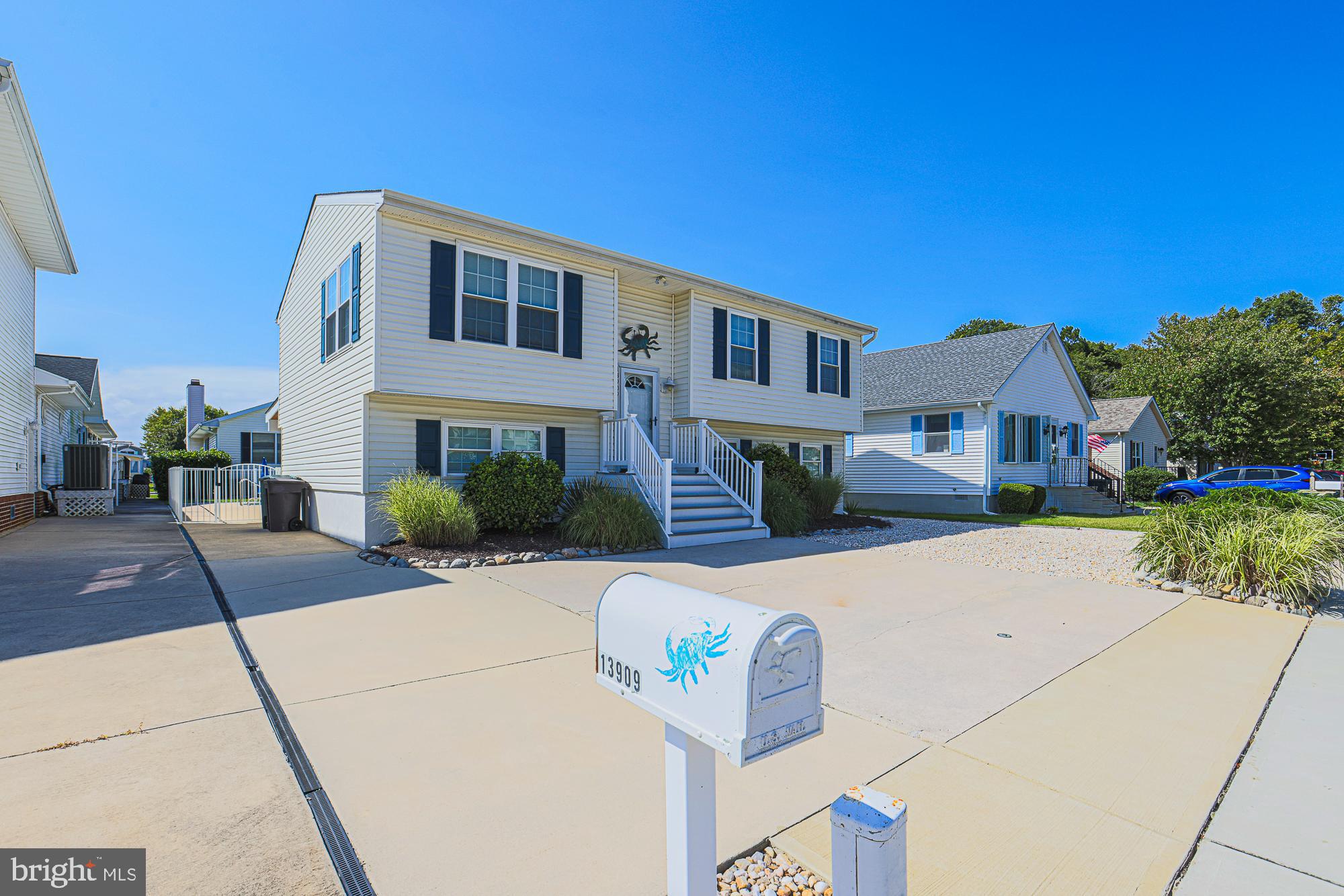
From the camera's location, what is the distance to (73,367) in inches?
831

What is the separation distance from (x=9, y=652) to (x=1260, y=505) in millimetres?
12093

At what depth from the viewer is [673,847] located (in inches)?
57.1

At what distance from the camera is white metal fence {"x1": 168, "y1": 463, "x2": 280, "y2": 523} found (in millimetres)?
14352

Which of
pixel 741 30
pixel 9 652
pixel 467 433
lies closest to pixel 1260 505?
pixel 741 30

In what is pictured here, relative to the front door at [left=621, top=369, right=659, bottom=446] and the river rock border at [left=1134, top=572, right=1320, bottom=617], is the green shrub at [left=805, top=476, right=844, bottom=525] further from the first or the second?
the river rock border at [left=1134, top=572, right=1320, bottom=617]

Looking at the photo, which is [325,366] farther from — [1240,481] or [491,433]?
[1240,481]

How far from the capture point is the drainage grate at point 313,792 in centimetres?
193

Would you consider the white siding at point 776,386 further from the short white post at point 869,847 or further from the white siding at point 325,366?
the short white post at point 869,847

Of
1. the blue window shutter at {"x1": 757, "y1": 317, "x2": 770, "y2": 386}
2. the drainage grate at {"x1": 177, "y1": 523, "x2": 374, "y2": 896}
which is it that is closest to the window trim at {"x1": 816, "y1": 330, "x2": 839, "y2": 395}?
the blue window shutter at {"x1": 757, "y1": 317, "x2": 770, "y2": 386}

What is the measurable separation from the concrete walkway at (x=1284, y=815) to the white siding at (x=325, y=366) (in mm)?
9719

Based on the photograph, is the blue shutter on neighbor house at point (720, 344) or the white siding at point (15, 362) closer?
the white siding at point (15, 362)

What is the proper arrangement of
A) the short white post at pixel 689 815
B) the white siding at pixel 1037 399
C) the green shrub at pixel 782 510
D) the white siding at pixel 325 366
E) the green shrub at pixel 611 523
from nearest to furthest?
the short white post at pixel 689 815, the green shrub at pixel 611 523, the white siding at pixel 325 366, the green shrub at pixel 782 510, the white siding at pixel 1037 399

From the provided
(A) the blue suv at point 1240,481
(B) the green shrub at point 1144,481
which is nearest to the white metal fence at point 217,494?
(A) the blue suv at point 1240,481

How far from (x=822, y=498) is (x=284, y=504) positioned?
11374 mm
